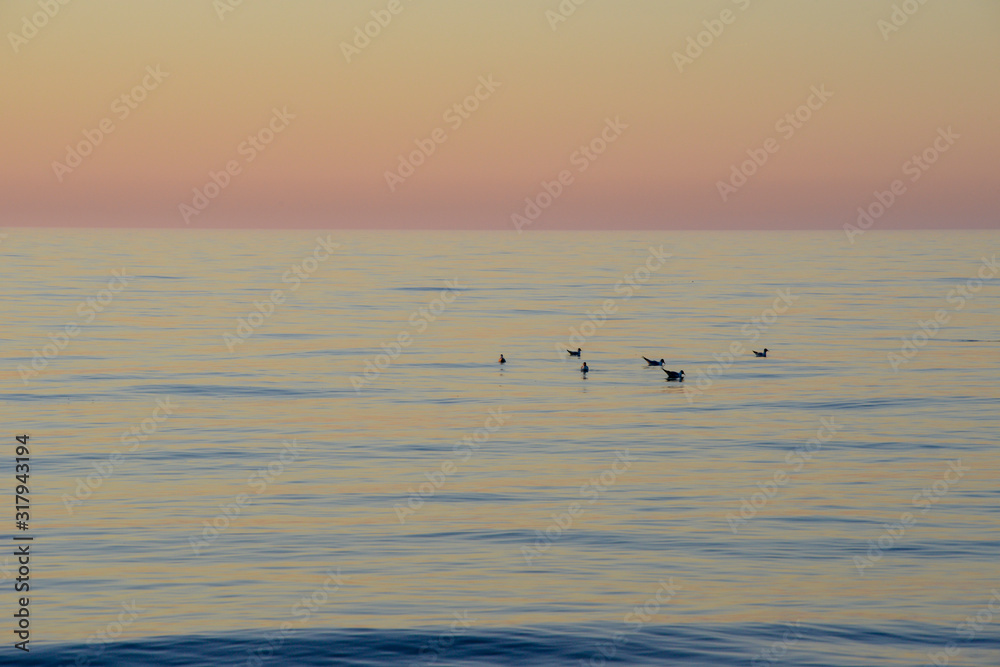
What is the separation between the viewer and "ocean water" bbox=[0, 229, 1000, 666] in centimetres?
1786

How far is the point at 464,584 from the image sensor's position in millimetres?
19859

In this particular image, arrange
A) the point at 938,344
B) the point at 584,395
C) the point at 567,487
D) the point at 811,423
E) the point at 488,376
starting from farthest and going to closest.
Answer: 1. the point at 938,344
2. the point at 488,376
3. the point at 584,395
4. the point at 811,423
5. the point at 567,487

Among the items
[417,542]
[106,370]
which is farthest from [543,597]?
[106,370]

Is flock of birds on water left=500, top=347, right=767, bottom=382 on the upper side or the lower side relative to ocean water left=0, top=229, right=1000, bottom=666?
upper

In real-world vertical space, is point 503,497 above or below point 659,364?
below

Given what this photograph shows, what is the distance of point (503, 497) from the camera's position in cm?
2608

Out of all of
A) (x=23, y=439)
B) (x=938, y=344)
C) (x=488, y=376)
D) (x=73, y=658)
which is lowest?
(x=73, y=658)

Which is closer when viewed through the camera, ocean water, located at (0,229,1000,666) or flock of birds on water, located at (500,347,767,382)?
ocean water, located at (0,229,1000,666)

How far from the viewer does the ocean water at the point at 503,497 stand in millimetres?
17859

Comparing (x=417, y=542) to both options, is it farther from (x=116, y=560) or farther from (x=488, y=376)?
(x=488, y=376)

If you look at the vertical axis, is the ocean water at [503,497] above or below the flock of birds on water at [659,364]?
below

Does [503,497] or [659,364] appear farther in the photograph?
[659,364]

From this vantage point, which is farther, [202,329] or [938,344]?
[202,329]

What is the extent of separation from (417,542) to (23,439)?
49.1 feet
